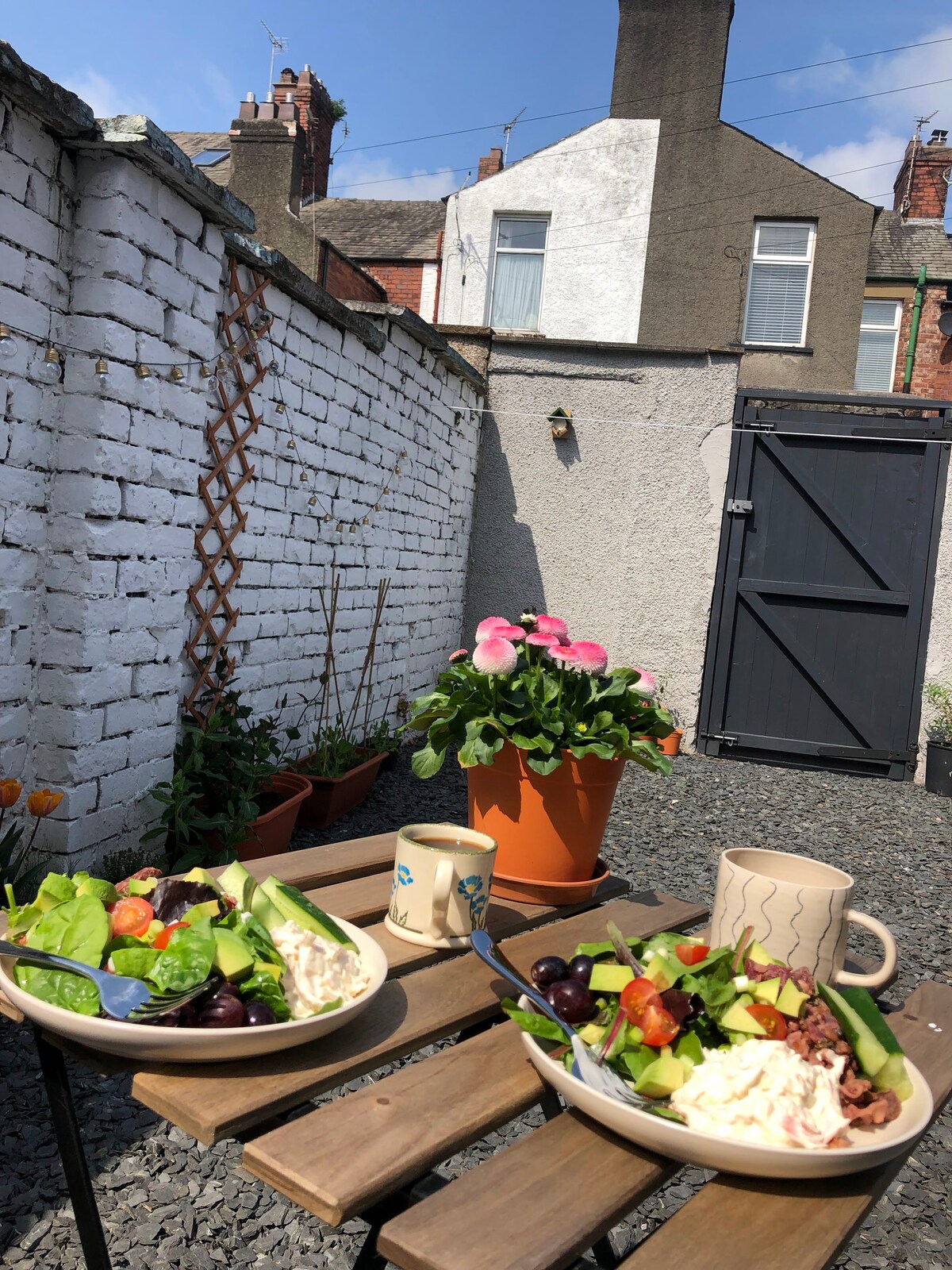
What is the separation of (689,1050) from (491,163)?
43.7 ft

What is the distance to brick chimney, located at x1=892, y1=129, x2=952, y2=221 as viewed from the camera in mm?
12000

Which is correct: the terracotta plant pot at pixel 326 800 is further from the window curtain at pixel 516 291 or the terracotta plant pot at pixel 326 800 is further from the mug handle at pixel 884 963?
the window curtain at pixel 516 291

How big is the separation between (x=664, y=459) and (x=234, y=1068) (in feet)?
19.0

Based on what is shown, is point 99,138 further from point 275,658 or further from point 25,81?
point 275,658

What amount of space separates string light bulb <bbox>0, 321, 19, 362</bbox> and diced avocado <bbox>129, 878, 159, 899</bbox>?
1771 millimetres

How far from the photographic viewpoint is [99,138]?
2381 mm

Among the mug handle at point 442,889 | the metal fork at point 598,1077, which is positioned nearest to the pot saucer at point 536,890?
the mug handle at point 442,889

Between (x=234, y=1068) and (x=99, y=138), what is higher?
(x=99, y=138)

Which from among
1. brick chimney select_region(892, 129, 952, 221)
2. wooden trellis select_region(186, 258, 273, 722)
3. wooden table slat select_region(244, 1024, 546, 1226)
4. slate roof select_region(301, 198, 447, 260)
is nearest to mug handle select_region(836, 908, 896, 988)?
wooden table slat select_region(244, 1024, 546, 1226)

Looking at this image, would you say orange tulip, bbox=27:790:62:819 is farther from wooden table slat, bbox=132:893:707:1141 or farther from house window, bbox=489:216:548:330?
house window, bbox=489:216:548:330

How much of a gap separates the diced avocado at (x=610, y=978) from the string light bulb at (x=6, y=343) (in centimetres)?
209

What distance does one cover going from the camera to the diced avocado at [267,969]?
32.1 inches

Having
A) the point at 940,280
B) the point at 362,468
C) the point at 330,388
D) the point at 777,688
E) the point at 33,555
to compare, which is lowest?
the point at 777,688

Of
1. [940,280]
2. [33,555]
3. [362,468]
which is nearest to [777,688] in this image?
[362,468]
